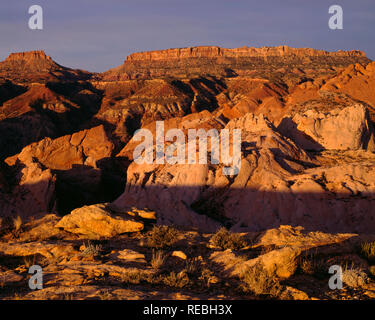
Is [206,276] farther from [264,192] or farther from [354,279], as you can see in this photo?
[264,192]

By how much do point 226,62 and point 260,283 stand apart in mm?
140034

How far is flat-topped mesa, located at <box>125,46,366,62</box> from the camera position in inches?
5144

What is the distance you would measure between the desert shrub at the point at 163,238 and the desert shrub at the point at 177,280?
207 cm

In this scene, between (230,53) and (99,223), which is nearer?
(99,223)

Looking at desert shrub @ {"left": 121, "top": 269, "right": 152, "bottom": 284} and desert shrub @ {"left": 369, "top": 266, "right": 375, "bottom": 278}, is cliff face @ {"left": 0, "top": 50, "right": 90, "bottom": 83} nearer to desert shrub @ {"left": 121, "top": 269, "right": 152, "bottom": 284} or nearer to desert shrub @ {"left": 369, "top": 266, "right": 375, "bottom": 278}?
desert shrub @ {"left": 121, "top": 269, "right": 152, "bottom": 284}

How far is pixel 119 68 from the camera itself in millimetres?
162625

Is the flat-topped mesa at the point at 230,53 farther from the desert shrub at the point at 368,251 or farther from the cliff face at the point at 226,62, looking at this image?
the desert shrub at the point at 368,251

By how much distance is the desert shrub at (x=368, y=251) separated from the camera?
6.30 metres

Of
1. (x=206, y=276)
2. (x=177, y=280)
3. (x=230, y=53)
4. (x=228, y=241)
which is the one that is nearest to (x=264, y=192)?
(x=228, y=241)

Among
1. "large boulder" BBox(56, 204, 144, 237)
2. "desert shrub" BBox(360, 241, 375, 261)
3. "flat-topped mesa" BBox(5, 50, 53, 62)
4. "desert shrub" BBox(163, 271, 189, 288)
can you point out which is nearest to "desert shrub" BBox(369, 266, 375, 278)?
"desert shrub" BBox(360, 241, 375, 261)

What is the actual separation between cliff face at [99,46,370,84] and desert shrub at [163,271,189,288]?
9819cm

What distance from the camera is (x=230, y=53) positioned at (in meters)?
150

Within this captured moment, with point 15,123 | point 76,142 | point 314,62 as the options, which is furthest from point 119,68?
point 76,142
